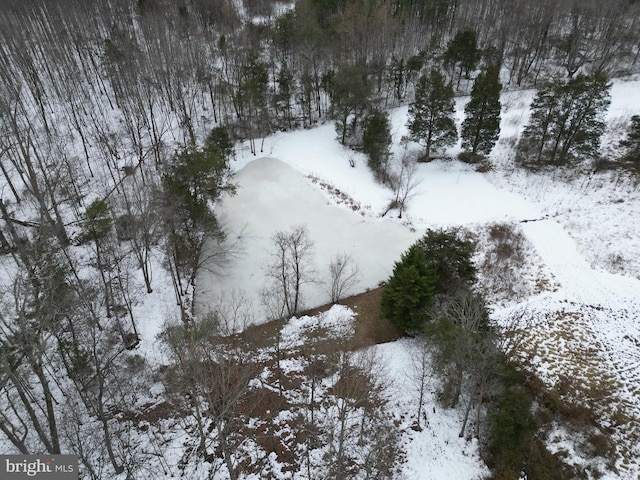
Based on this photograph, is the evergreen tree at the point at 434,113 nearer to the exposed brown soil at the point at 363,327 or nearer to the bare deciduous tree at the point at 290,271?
the bare deciduous tree at the point at 290,271

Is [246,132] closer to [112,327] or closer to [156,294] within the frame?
[156,294]

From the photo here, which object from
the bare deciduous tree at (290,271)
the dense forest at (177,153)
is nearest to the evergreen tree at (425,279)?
the dense forest at (177,153)

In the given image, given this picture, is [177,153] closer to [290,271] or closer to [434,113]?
[290,271]

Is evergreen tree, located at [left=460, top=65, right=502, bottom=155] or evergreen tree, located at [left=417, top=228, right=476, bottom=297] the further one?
evergreen tree, located at [left=460, top=65, right=502, bottom=155]

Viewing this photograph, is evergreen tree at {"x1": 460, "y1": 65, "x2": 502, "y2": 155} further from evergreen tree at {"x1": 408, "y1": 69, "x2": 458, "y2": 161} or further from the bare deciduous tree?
the bare deciduous tree

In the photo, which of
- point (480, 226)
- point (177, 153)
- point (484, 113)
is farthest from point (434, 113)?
point (177, 153)

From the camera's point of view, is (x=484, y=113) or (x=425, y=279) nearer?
(x=425, y=279)

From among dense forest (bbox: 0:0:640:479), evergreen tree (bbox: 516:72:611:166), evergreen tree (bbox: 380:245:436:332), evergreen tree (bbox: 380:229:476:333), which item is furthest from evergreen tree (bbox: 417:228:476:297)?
evergreen tree (bbox: 516:72:611:166)
